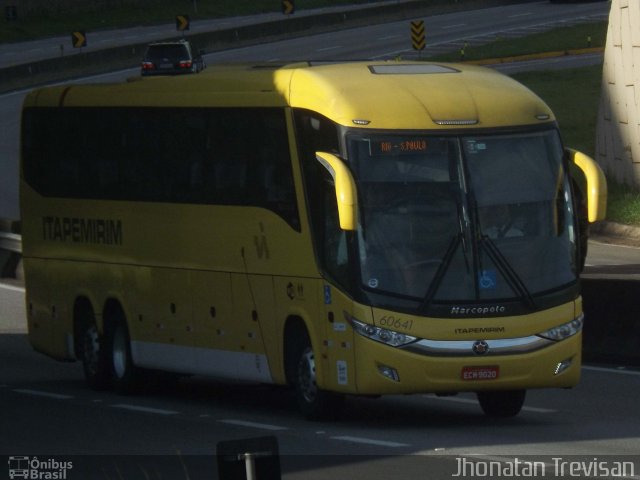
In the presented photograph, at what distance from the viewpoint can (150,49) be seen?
5516 centimetres

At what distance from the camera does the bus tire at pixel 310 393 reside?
14.6 m

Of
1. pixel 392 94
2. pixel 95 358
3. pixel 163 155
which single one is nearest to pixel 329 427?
pixel 392 94

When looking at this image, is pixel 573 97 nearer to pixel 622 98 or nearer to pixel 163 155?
pixel 622 98

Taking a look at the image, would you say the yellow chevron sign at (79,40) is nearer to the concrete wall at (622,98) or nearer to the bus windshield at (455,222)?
the concrete wall at (622,98)

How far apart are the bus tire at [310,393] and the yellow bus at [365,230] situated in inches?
0.8

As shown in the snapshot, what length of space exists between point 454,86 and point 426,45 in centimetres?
5097

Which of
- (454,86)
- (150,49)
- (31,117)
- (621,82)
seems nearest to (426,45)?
(150,49)

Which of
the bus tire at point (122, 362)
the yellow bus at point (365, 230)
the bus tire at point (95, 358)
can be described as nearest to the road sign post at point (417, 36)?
the bus tire at point (95, 358)

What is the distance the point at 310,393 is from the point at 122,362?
4328 millimetres

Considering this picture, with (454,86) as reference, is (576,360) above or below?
below

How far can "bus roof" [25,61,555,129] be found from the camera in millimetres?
14445

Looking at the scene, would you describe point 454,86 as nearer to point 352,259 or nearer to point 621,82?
point 352,259

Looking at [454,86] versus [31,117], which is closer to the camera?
[454,86]

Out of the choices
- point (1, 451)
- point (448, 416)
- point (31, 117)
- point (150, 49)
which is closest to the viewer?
point (1, 451)
